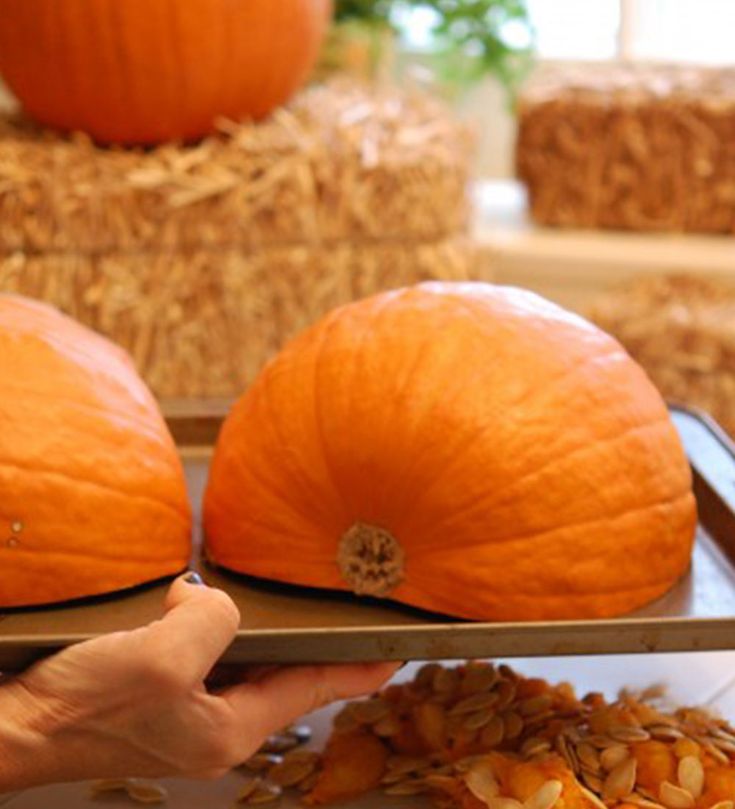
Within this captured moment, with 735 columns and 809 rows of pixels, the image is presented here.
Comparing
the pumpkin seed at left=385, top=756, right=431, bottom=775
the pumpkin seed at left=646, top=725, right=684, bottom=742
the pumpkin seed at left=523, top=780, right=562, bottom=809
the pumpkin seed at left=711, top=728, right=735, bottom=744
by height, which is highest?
the pumpkin seed at left=523, top=780, right=562, bottom=809

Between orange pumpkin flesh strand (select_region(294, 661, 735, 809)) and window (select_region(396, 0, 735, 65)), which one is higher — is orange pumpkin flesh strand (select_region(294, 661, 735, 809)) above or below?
below

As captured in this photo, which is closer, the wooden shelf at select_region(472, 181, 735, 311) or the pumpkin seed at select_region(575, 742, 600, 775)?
the pumpkin seed at select_region(575, 742, 600, 775)

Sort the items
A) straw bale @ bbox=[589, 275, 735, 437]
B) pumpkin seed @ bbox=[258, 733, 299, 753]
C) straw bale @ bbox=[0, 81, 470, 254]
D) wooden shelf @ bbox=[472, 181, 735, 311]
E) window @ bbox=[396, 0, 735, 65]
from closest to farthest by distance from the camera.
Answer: pumpkin seed @ bbox=[258, 733, 299, 753]
straw bale @ bbox=[0, 81, 470, 254]
straw bale @ bbox=[589, 275, 735, 437]
wooden shelf @ bbox=[472, 181, 735, 311]
window @ bbox=[396, 0, 735, 65]

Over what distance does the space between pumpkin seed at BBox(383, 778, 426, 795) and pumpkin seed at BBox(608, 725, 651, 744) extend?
12cm

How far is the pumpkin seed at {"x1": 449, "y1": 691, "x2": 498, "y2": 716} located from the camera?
3.31 ft

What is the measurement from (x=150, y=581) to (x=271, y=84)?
1.41m

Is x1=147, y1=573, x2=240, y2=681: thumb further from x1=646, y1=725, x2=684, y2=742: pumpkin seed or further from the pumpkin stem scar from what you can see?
x1=646, y1=725, x2=684, y2=742: pumpkin seed

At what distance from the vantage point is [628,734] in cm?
96

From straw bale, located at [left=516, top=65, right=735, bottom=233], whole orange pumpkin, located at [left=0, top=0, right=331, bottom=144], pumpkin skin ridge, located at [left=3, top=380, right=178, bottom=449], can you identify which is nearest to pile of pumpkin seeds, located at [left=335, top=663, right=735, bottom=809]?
pumpkin skin ridge, located at [left=3, top=380, right=178, bottom=449]

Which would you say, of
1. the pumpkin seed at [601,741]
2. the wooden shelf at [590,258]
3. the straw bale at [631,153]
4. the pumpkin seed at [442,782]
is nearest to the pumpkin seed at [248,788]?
the pumpkin seed at [442,782]

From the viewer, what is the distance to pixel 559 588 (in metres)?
0.94

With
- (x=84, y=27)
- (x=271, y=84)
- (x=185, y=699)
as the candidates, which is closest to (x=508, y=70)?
(x=271, y=84)

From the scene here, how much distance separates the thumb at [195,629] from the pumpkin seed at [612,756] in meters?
0.25

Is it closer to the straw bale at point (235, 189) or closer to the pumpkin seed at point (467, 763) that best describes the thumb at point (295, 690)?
the pumpkin seed at point (467, 763)
